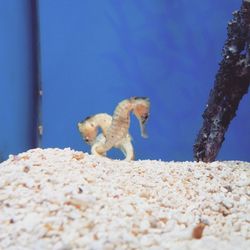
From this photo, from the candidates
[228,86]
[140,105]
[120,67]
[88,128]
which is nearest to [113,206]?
[140,105]

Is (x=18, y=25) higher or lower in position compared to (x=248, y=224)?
higher

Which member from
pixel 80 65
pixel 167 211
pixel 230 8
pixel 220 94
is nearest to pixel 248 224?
pixel 167 211

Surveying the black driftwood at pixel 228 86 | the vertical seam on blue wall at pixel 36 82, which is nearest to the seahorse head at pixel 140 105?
the black driftwood at pixel 228 86

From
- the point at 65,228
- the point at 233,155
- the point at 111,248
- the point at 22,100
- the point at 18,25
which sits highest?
the point at 18,25

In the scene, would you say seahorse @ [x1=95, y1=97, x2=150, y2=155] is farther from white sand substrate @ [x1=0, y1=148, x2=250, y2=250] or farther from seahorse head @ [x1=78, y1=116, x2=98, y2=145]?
white sand substrate @ [x1=0, y1=148, x2=250, y2=250]

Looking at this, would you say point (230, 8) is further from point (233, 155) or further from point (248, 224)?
point (248, 224)

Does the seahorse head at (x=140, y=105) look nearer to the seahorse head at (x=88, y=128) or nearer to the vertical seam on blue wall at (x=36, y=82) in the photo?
the seahorse head at (x=88, y=128)

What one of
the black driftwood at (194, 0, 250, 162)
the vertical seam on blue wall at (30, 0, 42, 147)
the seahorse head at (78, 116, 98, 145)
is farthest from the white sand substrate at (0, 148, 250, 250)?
the vertical seam on blue wall at (30, 0, 42, 147)
